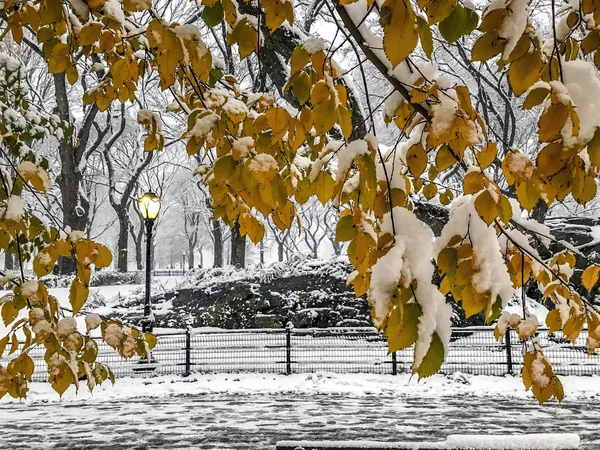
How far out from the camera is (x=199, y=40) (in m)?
1.96

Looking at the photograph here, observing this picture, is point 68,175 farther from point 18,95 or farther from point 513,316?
point 513,316

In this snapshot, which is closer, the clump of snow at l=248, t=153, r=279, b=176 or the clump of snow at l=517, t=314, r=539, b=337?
the clump of snow at l=248, t=153, r=279, b=176

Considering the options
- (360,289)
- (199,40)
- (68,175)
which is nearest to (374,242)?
(360,289)

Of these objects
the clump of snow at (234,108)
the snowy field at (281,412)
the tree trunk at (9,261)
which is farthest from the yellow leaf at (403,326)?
the tree trunk at (9,261)

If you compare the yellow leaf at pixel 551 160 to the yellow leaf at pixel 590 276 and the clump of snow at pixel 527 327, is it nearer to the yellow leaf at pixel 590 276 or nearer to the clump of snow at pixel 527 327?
the clump of snow at pixel 527 327

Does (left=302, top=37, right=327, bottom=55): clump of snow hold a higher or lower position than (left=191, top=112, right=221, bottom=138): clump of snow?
higher

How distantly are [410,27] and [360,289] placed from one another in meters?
0.85

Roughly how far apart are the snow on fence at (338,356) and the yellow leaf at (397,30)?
10.9 metres

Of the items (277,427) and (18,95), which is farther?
(277,427)

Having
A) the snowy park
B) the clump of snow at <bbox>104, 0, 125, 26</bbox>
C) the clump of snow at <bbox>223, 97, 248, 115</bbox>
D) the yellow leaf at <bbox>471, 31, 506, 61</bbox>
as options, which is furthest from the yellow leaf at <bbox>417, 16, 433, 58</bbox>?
the clump of snow at <bbox>104, 0, 125, 26</bbox>

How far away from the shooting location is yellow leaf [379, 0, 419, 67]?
119cm

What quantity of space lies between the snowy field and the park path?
0.02m

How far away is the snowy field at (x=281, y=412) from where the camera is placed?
7605mm

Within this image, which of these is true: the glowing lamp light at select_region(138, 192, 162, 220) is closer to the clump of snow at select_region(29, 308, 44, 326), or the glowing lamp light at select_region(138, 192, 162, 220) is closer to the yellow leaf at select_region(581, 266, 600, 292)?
the clump of snow at select_region(29, 308, 44, 326)
